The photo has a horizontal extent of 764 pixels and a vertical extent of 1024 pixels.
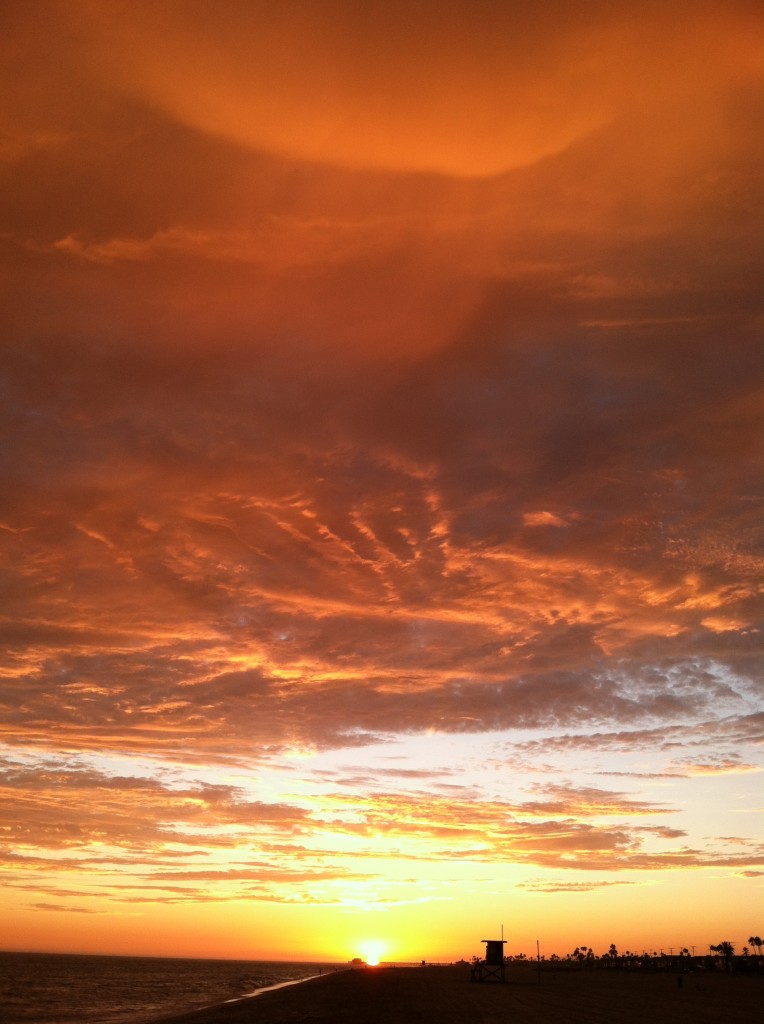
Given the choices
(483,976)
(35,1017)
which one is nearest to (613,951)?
(483,976)

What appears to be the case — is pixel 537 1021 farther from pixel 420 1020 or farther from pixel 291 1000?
pixel 291 1000

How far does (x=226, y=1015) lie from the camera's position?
5025cm

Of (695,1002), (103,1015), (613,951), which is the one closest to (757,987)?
(695,1002)

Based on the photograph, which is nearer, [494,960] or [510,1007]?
[510,1007]

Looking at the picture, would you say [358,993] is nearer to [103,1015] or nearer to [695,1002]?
[103,1015]

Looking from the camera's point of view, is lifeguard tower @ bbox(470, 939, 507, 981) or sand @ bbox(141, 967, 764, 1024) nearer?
sand @ bbox(141, 967, 764, 1024)

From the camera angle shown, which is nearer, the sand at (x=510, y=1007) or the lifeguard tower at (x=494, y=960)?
the sand at (x=510, y=1007)

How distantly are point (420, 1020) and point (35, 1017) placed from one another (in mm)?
34943

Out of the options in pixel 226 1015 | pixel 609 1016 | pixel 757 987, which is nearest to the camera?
pixel 609 1016

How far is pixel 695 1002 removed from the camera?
50.8 m

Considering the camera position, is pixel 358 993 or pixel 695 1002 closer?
pixel 695 1002

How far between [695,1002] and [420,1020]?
75.2 ft

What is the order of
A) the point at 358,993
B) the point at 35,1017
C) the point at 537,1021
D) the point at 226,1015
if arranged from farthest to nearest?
the point at 358,993, the point at 35,1017, the point at 226,1015, the point at 537,1021

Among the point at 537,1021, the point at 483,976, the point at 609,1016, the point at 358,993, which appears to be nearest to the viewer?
the point at 537,1021
